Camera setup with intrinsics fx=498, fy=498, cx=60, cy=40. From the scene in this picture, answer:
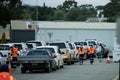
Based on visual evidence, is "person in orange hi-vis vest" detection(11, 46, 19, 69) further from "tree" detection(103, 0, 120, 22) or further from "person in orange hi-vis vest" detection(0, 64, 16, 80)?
"tree" detection(103, 0, 120, 22)

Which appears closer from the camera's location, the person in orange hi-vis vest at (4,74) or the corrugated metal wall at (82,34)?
the person in orange hi-vis vest at (4,74)

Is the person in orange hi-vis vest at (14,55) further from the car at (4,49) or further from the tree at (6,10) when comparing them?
the tree at (6,10)

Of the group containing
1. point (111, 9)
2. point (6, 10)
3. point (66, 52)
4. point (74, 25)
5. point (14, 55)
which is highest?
point (6, 10)

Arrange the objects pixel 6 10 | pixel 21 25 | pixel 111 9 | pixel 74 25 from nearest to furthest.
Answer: pixel 6 10, pixel 21 25, pixel 74 25, pixel 111 9

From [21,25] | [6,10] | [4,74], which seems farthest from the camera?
[21,25]

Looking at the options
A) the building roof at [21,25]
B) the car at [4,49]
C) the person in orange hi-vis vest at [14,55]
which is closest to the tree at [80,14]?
the building roof at [21,25]

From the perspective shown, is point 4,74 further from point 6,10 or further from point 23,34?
point 23,34

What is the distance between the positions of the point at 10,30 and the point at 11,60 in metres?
45.0

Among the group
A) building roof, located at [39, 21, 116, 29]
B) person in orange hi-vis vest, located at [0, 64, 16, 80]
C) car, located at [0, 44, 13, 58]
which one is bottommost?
building roof, located at [39, 21, 116, 29]

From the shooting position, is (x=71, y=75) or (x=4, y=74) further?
(x=71, y=75)

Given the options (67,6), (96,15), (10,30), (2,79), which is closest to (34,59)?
(2,79)

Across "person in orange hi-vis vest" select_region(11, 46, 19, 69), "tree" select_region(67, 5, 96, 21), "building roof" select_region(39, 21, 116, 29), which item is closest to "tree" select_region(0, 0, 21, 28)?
"person in orange hi-vis vest" select_region(11, 46, 19, 69)

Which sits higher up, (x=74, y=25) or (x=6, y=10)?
(x=6, y=10)

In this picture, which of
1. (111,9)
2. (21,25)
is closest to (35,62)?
(21,25)
